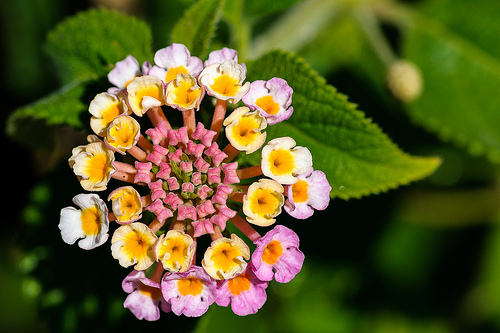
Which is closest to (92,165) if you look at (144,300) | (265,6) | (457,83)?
(144,300)

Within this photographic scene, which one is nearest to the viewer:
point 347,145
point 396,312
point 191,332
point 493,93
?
point 347,145

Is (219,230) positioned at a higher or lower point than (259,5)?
lower

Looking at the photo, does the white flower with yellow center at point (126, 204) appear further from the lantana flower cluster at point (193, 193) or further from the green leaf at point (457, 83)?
the green leaf at point (457, 83)

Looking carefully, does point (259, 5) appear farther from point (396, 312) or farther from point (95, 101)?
point (396, 312)

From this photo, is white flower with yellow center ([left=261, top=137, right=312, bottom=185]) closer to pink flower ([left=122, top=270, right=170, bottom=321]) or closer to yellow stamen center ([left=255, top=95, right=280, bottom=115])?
yellow stamen center ([left=255, top=95, right=280, bottom=115])

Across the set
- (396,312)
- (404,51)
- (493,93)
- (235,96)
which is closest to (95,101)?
(235,96)

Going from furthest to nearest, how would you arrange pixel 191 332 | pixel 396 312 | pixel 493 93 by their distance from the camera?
pixel 396 312
pixel 493 93
pixel 191 332

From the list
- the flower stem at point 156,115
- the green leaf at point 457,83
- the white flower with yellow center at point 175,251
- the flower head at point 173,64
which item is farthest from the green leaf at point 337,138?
the green leaf at point 457,83

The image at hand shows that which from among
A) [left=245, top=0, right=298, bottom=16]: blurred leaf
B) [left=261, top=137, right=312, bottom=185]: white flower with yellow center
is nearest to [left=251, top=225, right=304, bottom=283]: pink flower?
[left=261, top=137, right=312, bottom=185]: white flower with yellow center
